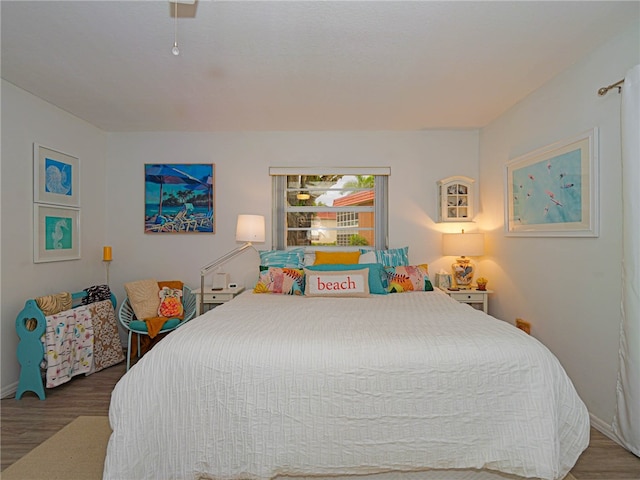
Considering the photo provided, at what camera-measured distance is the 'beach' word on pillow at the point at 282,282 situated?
136 inches

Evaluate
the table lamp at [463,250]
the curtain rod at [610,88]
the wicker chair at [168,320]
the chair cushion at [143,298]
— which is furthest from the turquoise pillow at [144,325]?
the curtain rod at [610,88]

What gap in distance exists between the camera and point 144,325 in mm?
3518

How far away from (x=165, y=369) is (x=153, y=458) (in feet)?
1.29

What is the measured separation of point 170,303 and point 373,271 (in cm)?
204

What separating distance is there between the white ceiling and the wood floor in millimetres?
2458

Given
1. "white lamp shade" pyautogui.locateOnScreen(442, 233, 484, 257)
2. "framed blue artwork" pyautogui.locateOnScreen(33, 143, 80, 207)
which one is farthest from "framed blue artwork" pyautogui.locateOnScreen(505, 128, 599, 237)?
"framed blue artwork" pyautogui.locateOnScreen(33, 143, 80, 207)

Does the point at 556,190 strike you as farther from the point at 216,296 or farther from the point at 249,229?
the point at 216,296

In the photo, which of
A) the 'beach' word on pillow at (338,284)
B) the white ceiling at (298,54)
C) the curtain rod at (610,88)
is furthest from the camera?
the 'beach' word on pillow at (338,284)

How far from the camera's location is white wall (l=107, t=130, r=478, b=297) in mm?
4270

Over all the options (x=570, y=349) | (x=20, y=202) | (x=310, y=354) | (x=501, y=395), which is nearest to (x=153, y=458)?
(x=310, y=354)

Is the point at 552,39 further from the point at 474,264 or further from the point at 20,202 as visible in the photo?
the point at 20,202

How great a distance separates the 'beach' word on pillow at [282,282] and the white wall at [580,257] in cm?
199

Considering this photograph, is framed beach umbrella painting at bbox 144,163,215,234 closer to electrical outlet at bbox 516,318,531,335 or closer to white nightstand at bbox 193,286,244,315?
white nightstand at bbox 193,286,244,315

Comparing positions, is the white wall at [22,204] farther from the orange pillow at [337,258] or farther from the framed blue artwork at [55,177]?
the orange pillow at [337,258]
